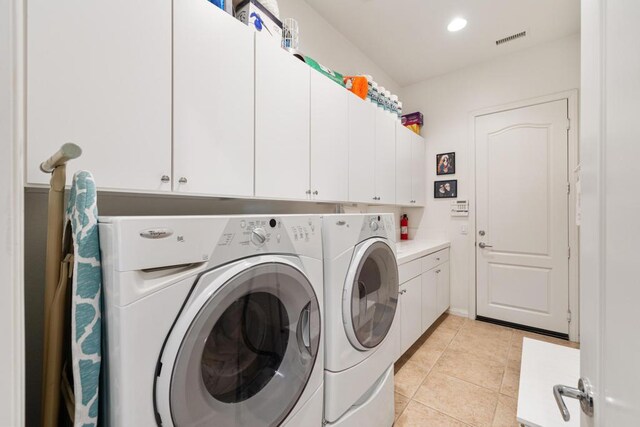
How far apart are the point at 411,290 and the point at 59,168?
7.36 ft

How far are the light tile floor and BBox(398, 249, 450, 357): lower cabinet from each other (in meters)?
0.19

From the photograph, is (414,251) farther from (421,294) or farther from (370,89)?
(370,89)

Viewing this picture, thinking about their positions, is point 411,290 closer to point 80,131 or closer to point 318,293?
point 318,293

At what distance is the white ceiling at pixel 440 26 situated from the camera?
2172 millimetres

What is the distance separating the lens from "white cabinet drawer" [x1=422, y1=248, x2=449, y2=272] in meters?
2.51

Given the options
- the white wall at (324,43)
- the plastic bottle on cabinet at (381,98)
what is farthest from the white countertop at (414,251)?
the white wall at (324,43)

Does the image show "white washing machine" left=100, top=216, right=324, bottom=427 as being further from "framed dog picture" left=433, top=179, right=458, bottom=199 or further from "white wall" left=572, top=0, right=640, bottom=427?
"framed dog picture" left=433, top=179, right=458, bottom=199

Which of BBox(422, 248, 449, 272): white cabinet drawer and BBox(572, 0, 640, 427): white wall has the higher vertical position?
BBox(572, 0, 640, 427): white wall

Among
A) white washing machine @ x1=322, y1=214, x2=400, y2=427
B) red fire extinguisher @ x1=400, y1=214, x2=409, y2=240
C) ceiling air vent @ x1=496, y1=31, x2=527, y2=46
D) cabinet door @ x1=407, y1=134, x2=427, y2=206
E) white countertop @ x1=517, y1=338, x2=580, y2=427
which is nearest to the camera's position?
white countertop @ x1=517, y1=338, x2=580, y2=427

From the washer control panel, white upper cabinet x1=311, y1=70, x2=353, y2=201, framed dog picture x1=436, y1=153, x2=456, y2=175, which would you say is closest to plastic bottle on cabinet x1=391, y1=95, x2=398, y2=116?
white upper cabinet x1=311, y1=70, x2=353, y2=201

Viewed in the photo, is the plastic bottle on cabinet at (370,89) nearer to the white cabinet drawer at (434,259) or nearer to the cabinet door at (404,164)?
the cabinet door at (404,164)

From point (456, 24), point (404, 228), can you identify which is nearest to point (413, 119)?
point (456, 24)

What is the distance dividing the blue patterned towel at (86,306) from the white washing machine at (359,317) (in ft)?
2.48

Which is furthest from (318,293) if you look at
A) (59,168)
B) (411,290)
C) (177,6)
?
(411,290)
